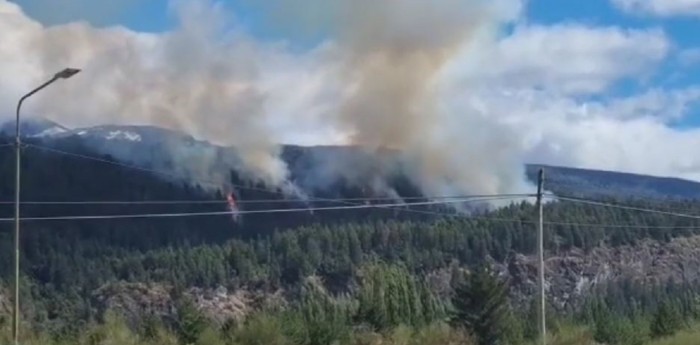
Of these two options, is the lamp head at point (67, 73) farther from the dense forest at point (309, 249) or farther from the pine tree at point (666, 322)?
the dense forest at point (309, 249)

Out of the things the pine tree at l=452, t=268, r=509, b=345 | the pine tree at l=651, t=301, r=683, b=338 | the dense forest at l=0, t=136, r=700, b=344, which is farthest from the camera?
the dense forest at l=0, t=136, r=700, b=344

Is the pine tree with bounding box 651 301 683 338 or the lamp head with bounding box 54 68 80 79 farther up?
the lamp head with bounding box 54 68 80 79

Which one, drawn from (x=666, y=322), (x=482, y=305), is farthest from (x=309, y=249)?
(x=666, y=322)

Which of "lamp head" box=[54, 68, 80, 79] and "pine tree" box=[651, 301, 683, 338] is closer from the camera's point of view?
"lamp head" box=[54, 68, 80, 79]

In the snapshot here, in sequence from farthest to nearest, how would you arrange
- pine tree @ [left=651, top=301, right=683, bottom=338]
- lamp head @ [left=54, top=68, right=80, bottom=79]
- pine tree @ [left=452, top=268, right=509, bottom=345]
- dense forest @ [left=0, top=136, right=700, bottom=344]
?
dense forest @ [left=0, top=136, right=700, bottom=344], pine tree @ [left=651, top=301, right=683, bottom=338], pine tree @ [left=452, top=268, right=509, bottom=345], lamp head @ [left=54, top=68, right=80, bottom=79]

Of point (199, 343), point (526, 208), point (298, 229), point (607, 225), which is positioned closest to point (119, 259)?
point (298, 229)

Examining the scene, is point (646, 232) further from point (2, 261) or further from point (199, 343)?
point (199, 343)

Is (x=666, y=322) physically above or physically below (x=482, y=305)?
below

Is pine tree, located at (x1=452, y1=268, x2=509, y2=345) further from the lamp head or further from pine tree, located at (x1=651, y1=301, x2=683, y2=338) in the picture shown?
the lamp head

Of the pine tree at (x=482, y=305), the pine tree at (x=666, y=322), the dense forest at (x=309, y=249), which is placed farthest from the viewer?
the dense forest at (x=309, y=249)

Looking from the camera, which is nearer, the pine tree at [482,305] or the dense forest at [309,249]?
the pine tree at [482,305]

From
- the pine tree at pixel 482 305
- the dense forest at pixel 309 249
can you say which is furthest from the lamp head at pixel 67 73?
the dense forest at pixel 309 249

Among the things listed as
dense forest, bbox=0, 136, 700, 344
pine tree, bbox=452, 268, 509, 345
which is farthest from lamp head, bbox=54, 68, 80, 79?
dense forest, bbox=0, 136, 700, 344

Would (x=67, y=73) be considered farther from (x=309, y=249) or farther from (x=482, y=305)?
(x=309, y=249)
